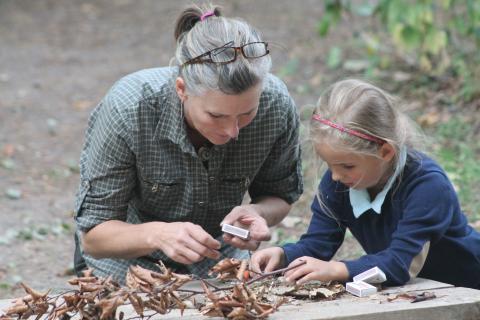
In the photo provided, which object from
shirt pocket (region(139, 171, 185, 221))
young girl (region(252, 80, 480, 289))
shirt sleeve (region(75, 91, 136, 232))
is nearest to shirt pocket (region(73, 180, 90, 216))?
shirt sleeve (region(75, 91, 136, 232))

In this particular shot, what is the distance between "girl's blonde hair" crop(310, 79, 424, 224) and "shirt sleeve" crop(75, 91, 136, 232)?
681 millimetres

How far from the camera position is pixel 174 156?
322 centimetres

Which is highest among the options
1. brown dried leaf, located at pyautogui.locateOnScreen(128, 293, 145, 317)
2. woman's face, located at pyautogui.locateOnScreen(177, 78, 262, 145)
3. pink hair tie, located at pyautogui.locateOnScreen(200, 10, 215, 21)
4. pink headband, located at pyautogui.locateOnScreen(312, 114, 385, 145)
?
pink hair tie, located at pyautogui.locateOnScreen(200, 10, 215, 21)

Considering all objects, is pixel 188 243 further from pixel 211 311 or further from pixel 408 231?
pixel 408 231

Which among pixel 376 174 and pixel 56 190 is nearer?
pixel 376 174

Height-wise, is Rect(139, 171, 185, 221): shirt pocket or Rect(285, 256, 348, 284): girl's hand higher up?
Rect(139, 171, 185, 221): shirt pocket

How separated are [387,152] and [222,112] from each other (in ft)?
1.78

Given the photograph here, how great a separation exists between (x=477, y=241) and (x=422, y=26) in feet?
12.0

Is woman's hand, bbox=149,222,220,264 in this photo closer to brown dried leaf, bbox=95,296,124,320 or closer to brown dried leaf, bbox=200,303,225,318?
brown dried leaf, bbox=200,303,225,318

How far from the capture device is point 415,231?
9.05ft

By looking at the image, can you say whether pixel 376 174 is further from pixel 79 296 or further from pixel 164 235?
pixel 79 296

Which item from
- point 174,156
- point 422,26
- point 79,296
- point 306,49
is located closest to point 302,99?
point 422,26

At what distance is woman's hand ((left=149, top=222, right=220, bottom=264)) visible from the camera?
2742 millimetres

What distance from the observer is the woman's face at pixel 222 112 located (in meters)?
2.84
